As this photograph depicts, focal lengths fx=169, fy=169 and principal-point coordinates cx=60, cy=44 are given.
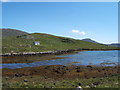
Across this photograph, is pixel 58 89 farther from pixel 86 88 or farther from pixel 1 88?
A: pixel 1 88

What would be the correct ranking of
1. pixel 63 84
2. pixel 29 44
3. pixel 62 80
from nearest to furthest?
pixel 63 84 → pixel 62 80 → pixel 29 44

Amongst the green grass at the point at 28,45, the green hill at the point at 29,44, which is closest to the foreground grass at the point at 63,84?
the green hill at the point at 29,44

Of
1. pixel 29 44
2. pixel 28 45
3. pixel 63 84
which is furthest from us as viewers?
pixel 29 44

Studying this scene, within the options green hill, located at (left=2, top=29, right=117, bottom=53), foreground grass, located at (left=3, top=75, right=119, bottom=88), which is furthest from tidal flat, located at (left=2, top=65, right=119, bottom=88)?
green hill, located at (left=2, top=29, right=117, bottom=53)

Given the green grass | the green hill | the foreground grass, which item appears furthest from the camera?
the green hill

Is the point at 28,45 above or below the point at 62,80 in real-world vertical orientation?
above

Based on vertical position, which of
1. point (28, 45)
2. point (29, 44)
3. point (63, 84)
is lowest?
point (63, 84)

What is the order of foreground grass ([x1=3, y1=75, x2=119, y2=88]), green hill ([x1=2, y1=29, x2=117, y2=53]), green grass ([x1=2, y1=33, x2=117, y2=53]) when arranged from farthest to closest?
green hill ([x1=2, y1=29, x2=117, y2=53]), green grass ([x1=2, y1=33, x2=117, y2=53]), foreground grass ([x1=3, y1=75, x2=119, y2=88])

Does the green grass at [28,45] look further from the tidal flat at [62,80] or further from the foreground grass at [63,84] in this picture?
the foreground grass at [63,84]

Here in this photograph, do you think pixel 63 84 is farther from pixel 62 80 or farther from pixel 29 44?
pixel 29 44

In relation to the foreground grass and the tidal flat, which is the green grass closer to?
the tidal flat

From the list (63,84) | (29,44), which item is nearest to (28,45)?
(29,44)

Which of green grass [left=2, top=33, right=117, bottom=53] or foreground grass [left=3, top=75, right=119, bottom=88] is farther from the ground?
green grass [left=2, top=33, right=117, bottom=53]

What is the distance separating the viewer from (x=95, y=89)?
1794 centimetres
